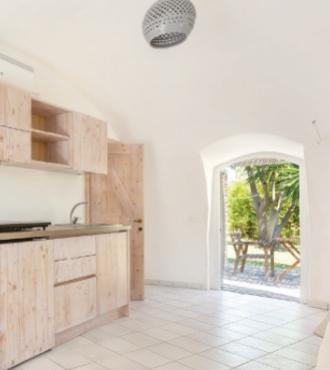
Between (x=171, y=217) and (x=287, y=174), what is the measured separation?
196cm

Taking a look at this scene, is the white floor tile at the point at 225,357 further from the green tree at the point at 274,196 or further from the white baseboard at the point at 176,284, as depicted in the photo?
the green tree at the point at 274,196

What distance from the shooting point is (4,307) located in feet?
8.11

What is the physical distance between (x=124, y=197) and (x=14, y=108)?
1.99 m

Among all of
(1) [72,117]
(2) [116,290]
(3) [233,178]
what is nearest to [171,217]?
(3) [233,178]

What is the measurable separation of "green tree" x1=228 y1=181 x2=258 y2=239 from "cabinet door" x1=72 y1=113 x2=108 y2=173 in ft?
8.50

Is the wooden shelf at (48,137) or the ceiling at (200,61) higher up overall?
the ceiling at (200,61)

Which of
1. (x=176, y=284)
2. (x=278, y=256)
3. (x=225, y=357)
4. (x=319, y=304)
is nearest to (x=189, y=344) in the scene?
(x=225, y=357)

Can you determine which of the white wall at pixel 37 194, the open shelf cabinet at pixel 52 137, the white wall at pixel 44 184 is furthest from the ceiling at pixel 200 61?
the white wall at pixel 37 194

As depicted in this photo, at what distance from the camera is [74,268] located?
317 centimetres

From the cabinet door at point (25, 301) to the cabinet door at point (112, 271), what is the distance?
0.67m

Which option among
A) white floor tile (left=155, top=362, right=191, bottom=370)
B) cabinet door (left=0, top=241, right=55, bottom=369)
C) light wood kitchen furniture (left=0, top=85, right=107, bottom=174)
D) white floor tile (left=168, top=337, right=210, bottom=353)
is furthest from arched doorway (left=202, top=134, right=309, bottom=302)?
cabinet door (left=0, top=241, right=55, bottom=369)

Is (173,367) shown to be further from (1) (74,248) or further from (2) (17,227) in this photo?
(2) (17,227)

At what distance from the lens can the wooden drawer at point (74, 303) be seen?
2.97 metres

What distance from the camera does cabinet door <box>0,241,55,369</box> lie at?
2479 mm
